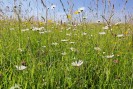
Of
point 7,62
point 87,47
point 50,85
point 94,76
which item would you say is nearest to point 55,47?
point 87,47

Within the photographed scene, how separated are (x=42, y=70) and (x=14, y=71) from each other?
0.69ft

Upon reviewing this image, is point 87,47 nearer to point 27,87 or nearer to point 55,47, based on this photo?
point 55,47

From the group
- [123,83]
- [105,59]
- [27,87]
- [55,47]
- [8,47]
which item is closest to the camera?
[27,87]

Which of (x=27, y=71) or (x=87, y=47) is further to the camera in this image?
(x=87, y=47)

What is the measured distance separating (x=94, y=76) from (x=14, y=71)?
618 millimetres

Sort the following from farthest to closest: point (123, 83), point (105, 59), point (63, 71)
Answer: point (105, 59) → point (63, 71) → point (123, 83)

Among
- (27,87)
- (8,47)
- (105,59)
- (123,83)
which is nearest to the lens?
(27,87)

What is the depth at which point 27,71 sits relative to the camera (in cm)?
206

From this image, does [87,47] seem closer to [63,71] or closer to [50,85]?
[63,71]

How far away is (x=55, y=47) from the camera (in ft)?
10.1

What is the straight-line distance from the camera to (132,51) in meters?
3.00

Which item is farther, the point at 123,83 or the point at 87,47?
the point at 87,47

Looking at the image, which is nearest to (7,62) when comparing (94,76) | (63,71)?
(63,71)

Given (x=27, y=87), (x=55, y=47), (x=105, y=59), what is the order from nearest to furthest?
(x=27, y=87)
(x=105, y=59)
(x=55, y=47)
